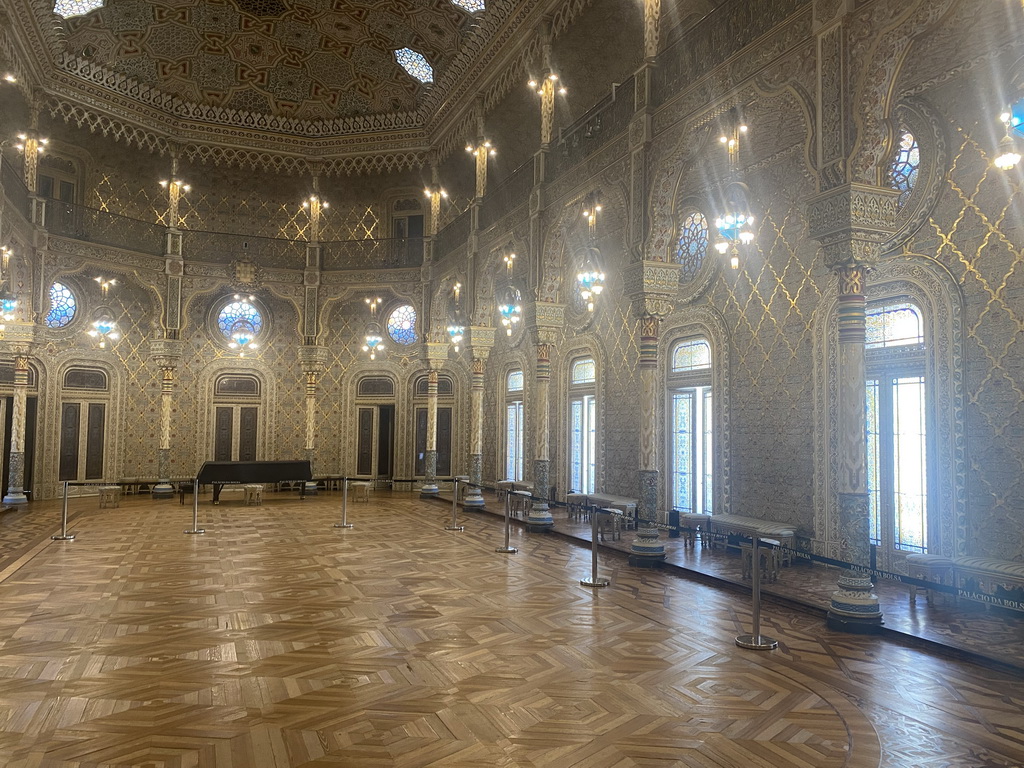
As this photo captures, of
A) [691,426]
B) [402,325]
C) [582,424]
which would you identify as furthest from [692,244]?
[402,325]

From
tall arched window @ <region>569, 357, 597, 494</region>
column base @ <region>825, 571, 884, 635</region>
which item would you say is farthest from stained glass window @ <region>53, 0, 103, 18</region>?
column base @ <region>825, 571, 884, 635</region>

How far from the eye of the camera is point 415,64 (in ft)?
69.4

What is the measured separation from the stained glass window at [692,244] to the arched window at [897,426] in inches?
134

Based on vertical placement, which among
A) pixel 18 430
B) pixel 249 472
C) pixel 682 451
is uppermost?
pixel 18 430

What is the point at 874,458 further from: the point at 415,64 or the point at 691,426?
the point at 415,64

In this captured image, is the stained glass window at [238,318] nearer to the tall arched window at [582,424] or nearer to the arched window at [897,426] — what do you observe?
the tall arched window at [582,424]

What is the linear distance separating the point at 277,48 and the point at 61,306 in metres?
9.47

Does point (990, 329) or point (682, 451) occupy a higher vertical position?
point (990, 329)

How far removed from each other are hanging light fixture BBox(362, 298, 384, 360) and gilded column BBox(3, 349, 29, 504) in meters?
8.09

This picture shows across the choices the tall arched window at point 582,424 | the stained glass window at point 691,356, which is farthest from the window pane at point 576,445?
the stained glass window at point 691,356

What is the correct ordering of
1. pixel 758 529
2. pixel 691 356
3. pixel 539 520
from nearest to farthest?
pixel 758 529, pixel 691 356, pixel 539 520

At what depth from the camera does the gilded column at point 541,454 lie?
13.3 metres

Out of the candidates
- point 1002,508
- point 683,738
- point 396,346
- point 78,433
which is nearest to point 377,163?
point 396,346

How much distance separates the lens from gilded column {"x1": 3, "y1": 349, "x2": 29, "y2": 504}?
1727cm
